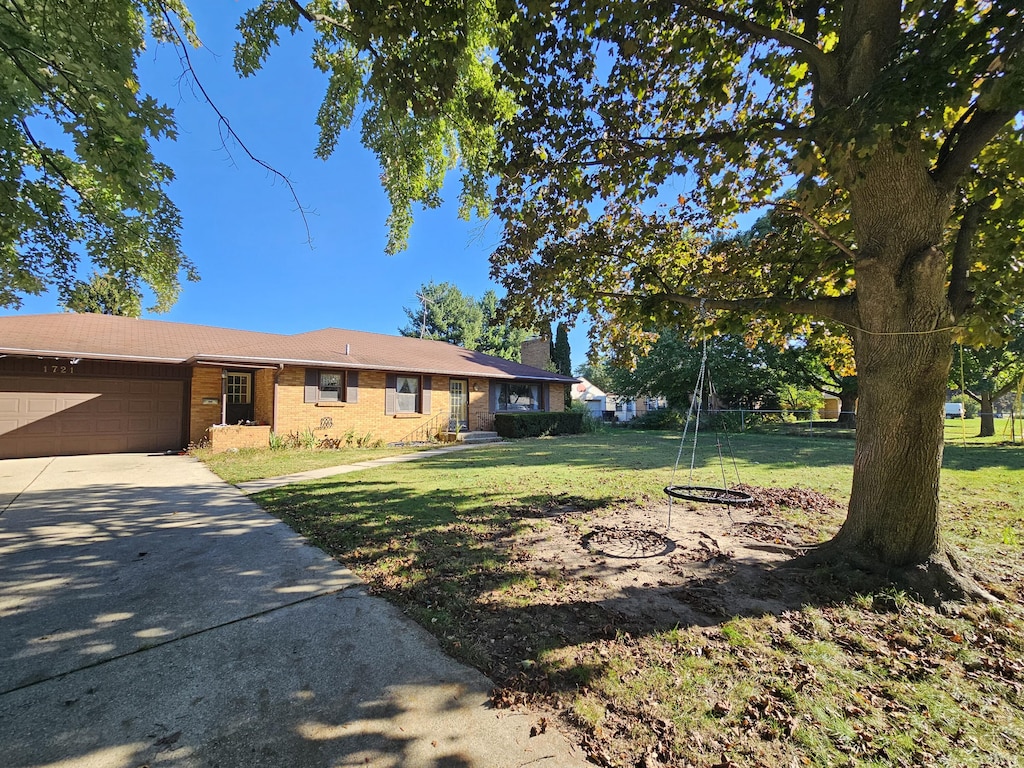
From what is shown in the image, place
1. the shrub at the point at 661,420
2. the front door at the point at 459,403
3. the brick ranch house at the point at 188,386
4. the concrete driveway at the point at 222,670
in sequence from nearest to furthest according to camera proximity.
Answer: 1. the concrete driveway at the point at 222,670
2. the brick ranch house at the point at 188,386
3. the front door at the point at 459,403
4. the shrub at the point at 661,420

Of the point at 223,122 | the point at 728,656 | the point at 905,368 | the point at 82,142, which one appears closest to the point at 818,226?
the point at 905,368

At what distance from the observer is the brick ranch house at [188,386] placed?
11523 mm

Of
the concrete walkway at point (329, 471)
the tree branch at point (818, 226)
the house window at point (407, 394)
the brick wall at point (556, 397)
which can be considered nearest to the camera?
the tree branch at point (818, 226)

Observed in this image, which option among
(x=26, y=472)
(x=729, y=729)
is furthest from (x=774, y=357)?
(x=26, y=472)

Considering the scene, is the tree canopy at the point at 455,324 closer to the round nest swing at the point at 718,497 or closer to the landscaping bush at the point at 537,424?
the landscaping bush at the point at 537,424

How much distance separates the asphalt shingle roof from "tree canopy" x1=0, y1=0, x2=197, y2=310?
6111mm

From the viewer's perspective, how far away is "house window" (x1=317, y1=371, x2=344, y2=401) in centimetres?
1412

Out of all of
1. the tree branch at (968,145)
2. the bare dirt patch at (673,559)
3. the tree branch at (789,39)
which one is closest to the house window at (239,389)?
the bare dirt patch at (673,559)

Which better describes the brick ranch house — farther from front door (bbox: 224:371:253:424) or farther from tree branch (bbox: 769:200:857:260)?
tree branch (bbox: 769:200:857:260)

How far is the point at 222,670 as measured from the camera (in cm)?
247

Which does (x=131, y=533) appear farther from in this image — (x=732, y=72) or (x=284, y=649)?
(x=732, y=72)

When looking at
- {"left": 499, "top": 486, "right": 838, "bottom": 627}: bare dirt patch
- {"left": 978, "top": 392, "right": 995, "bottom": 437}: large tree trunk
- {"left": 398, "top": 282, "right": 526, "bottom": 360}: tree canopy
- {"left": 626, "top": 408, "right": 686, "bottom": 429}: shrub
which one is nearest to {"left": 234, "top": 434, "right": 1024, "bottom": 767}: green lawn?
{"left": 499, "top": 486, "right": 838, "bottom": 627}: bare dirt patch

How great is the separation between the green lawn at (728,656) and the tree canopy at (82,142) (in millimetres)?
4385

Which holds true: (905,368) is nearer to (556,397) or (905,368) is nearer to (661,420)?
(556,397)
